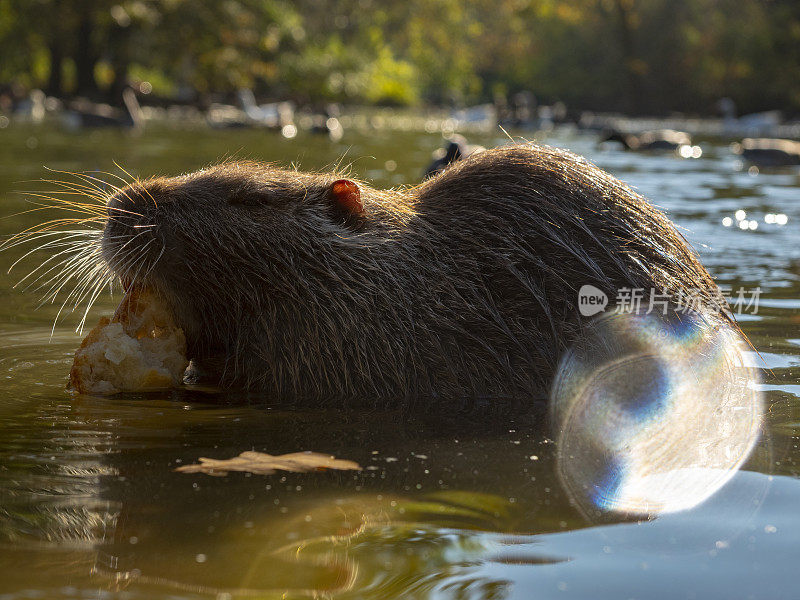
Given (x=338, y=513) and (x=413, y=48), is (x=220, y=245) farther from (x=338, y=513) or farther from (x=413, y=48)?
(x=413, y=48)

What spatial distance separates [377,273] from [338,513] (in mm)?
1566

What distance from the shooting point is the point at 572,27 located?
48.9m

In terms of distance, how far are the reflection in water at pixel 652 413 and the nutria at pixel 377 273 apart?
0.14 meters

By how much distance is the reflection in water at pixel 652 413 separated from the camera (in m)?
2.95

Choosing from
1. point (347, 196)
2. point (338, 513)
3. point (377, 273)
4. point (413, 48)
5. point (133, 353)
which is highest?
point (413, 48)

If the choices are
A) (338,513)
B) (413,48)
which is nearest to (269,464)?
(338,513)

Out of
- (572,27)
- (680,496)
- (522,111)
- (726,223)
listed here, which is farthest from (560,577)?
(572,27)

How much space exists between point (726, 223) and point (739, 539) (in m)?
7.10

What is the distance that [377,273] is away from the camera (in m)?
4.09

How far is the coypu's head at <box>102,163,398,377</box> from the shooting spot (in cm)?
391

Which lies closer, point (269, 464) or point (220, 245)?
point (269, 464)

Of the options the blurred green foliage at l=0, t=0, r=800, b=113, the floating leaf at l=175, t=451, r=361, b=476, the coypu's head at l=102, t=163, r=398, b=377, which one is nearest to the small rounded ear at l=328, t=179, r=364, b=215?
the coypu's head at l=102, t=163, r=398, b=377

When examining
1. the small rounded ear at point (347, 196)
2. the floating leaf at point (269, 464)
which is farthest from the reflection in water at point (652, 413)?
the small rounded ear at point (347, 196)

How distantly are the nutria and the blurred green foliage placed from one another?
23.7 m
